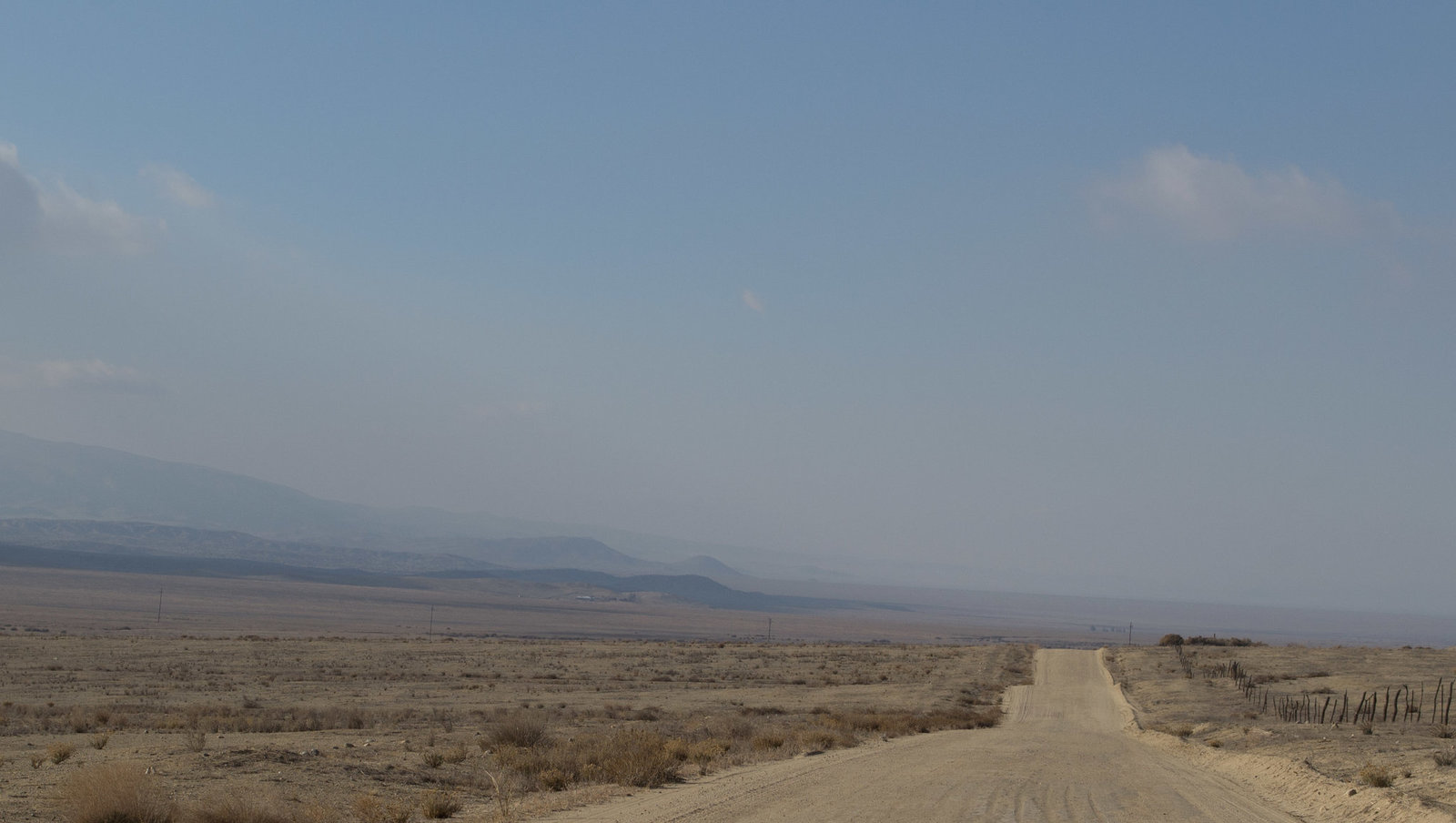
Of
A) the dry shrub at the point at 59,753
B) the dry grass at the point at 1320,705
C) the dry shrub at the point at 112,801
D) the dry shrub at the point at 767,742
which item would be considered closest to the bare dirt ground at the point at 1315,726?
the dry grass at the point at 1320,705

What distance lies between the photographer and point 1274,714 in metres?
37.1

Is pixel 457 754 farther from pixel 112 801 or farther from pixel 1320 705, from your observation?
pixel 1320 705

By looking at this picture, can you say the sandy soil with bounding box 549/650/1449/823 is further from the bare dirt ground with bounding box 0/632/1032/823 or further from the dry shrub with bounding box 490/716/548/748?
the dry shrub with bounding box 490/716/548/748

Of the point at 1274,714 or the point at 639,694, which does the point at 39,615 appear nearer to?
the point at 639,694

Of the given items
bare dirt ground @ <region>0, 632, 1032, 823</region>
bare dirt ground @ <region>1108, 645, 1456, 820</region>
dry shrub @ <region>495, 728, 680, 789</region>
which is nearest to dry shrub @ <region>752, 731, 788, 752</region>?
bare dirt ground @ <region>0, 632, 1032, 823</region>

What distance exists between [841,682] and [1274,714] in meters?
22.7

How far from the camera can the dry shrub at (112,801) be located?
1235cm

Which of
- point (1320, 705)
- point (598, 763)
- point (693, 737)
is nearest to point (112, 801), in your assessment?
point (598, 763)

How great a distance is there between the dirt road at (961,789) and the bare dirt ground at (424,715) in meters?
1.53

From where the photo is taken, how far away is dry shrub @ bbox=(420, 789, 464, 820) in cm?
1470

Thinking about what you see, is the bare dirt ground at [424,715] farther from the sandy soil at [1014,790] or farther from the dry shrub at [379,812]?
the sandy soil at [1014,790]

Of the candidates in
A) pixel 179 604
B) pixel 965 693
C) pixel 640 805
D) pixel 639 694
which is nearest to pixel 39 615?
pixel 179 604

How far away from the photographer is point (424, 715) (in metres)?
33.6

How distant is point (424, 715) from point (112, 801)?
21845 millimetres
